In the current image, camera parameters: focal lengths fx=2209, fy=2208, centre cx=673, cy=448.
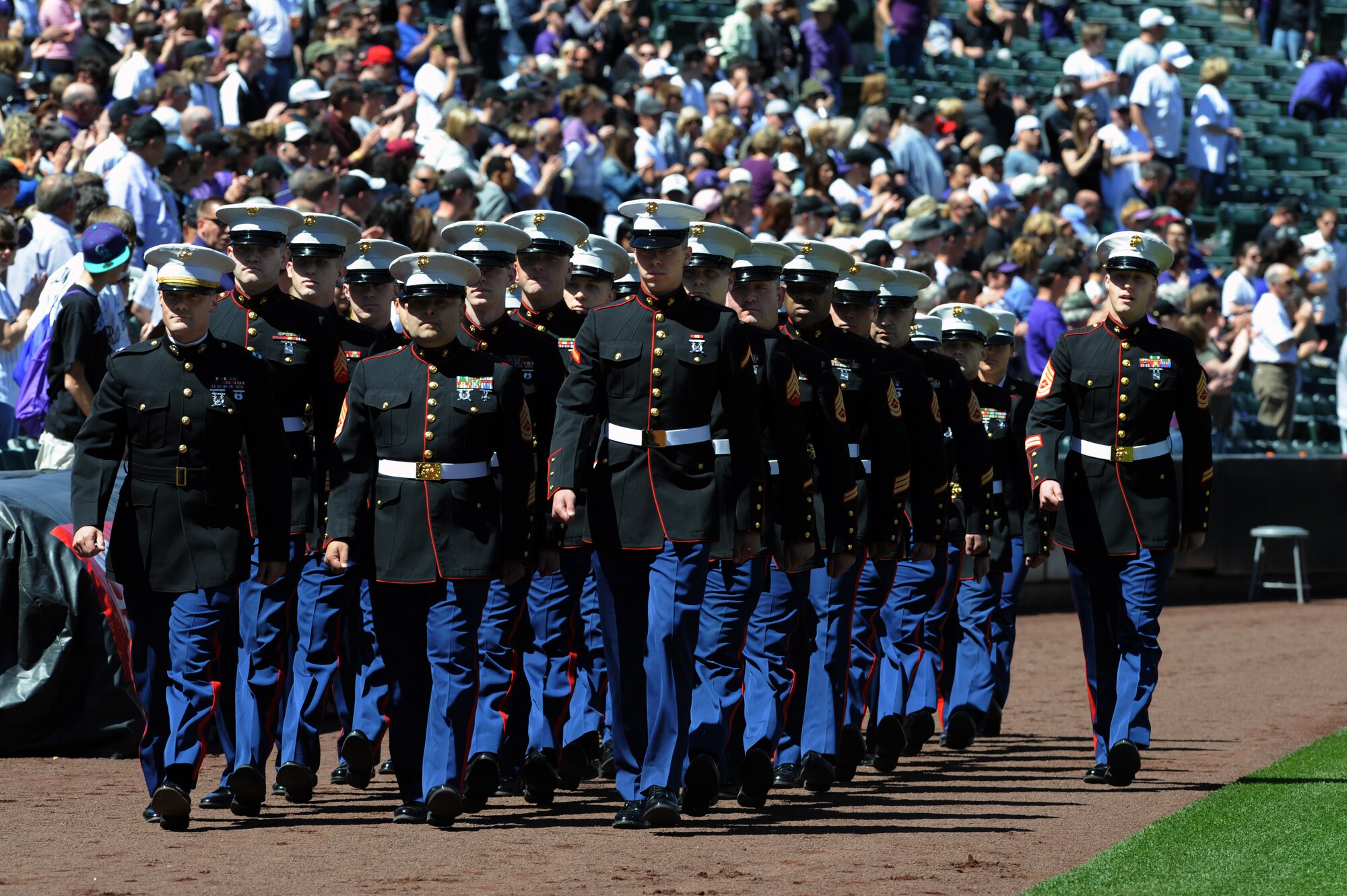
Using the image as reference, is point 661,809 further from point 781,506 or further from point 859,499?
point 859,499

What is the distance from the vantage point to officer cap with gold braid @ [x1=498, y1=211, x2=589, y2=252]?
919 centimetres

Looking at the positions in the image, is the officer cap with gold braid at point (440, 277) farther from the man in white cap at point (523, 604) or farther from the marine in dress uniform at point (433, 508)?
the man in white cap at point (523, 604)

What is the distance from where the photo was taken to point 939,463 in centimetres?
1012

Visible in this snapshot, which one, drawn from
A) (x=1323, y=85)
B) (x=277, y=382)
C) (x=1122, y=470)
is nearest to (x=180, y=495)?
(x=277, y=382)

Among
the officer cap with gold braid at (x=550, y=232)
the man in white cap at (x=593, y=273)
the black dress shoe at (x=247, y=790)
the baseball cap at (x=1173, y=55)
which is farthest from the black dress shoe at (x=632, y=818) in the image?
the baseball cap at (x=1173, y=55)

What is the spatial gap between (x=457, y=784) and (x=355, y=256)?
2.65 metres

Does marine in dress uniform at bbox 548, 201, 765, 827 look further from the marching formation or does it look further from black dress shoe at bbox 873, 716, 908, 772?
black dress shoe at bbox 873, 716, 908, 772

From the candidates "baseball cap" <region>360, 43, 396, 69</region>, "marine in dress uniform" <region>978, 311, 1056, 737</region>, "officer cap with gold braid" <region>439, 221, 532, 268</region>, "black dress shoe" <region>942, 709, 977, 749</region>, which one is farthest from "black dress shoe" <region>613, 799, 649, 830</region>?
"baseball cap" <region>360, 43, 396, 69</region>

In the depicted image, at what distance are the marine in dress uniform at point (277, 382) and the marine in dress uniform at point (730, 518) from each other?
5.05 ft

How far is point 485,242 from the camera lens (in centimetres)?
875

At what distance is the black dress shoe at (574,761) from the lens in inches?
360

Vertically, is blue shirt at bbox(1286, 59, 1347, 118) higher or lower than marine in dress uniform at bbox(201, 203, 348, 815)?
lower

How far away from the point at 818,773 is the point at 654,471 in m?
1.74

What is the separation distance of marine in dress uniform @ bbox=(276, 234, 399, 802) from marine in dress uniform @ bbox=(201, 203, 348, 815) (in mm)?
104
